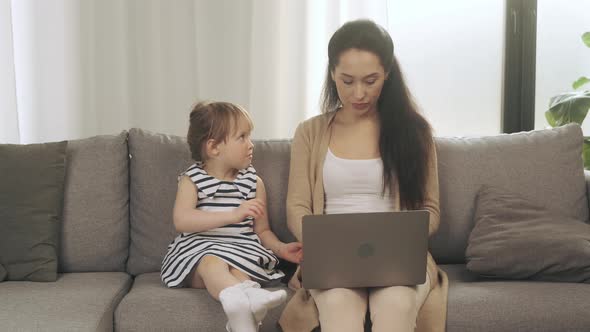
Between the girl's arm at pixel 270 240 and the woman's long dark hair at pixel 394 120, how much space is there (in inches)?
13.0

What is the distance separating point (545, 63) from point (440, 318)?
6.36ft

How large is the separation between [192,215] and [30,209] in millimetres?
531

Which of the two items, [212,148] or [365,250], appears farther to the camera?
[212,148]

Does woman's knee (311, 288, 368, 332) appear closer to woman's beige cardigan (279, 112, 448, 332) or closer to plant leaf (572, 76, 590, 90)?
woman's beige cardigan (279, 112, 448, 332)

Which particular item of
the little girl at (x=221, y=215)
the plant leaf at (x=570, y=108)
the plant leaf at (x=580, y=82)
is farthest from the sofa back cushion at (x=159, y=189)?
the plant leaf at (x=580, y=82)

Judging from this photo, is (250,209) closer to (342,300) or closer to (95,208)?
(342,300)

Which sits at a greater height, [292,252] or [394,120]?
[394,120]

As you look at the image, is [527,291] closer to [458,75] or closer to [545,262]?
[545,262]

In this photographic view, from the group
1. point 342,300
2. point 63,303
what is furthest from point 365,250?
point 63,303

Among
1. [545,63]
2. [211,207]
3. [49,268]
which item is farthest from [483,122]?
[49,268]

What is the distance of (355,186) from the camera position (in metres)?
2.08

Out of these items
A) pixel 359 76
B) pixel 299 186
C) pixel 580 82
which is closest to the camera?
pixel 359 76

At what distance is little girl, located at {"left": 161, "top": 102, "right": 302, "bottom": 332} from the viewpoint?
1.97 metres

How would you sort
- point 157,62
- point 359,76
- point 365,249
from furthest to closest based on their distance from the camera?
point 157,62, point 359,76, point 365,249
